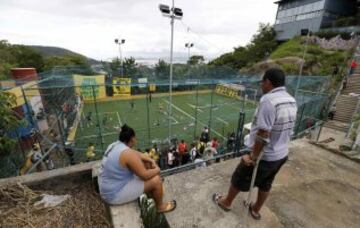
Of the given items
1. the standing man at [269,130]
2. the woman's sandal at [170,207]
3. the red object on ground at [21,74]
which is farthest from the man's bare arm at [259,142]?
the red object on ground at [21,74]

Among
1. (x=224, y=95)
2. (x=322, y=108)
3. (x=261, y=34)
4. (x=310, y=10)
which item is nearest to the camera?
(x=322, y=108)

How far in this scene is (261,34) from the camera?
1437 inches

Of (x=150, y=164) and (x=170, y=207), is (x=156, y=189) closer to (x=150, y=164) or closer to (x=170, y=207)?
(x=150, y=164)

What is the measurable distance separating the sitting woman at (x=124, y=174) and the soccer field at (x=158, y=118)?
9024mm

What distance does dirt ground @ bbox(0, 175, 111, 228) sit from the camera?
6.46 feet

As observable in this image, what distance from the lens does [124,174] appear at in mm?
1968

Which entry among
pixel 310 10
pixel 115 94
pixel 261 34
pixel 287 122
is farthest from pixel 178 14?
pixel 261 34

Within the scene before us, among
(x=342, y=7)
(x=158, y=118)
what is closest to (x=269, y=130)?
(x=158, y=118)

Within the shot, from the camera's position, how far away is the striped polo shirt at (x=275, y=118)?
170 cm

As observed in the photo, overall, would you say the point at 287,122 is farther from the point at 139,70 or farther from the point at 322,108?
the point at 139,70

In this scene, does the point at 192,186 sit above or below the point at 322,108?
above

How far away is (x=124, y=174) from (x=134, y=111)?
1823cm

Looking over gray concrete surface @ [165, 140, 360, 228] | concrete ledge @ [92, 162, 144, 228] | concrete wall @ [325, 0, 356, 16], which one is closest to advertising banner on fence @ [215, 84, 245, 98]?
gray concrete surface @ [165, 140, 360, 228]

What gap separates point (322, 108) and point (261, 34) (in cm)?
2959
